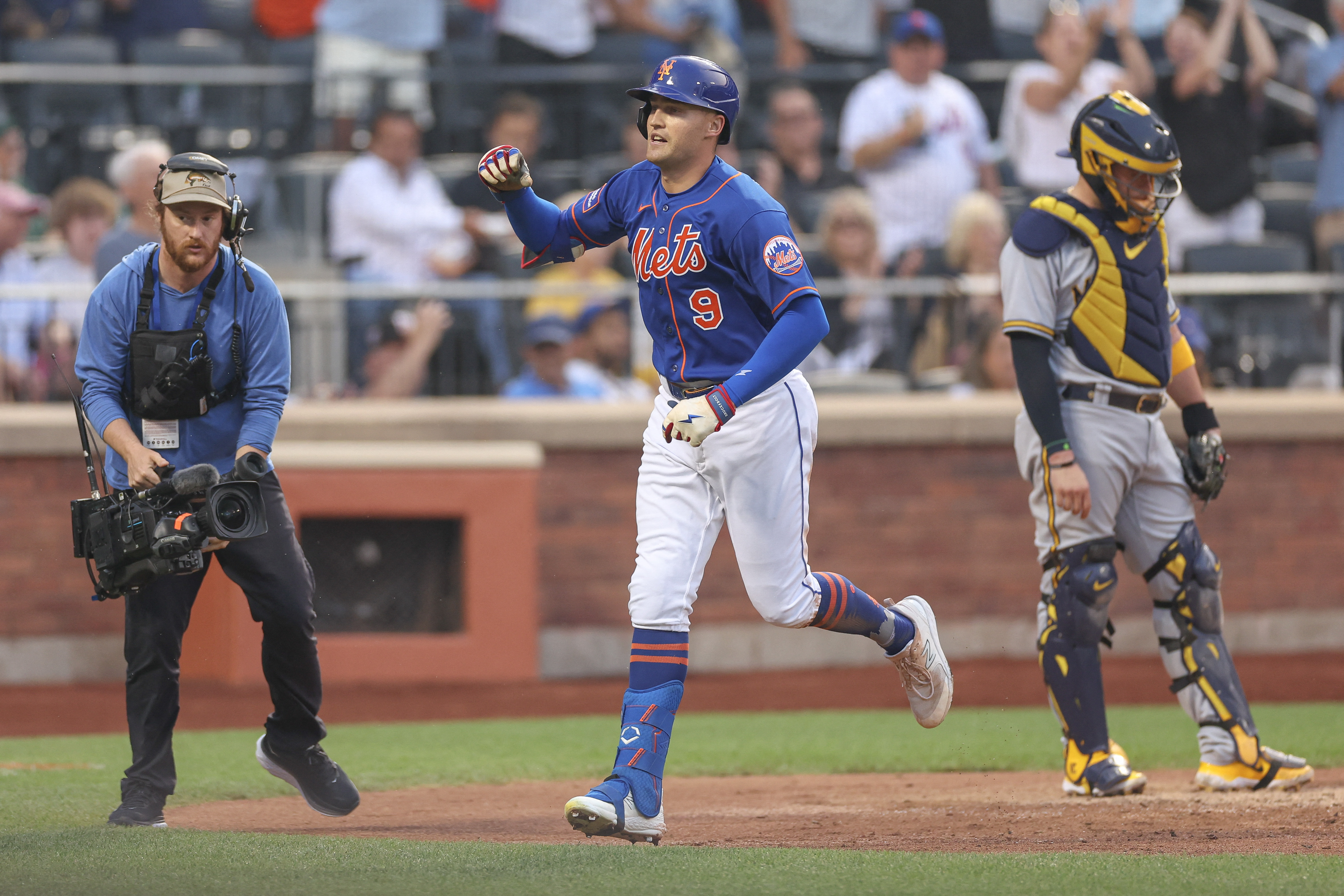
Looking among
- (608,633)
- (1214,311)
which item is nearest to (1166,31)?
(1214,311)

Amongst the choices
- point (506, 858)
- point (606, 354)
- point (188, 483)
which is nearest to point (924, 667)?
point (506, 858)

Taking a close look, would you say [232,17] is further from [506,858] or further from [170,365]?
[506,858]

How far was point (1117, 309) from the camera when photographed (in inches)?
227

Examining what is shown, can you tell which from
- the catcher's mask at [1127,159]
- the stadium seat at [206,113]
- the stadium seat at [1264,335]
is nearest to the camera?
the catcher's mask at [1127,159]

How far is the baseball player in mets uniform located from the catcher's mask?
57.2 inches

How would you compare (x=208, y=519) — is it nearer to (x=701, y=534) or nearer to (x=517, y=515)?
(x=701, y=534)

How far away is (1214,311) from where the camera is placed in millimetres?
A: 11211

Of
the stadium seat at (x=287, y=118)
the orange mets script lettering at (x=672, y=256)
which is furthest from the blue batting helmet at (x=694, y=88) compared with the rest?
the stadium seat at (x=287, y=118)

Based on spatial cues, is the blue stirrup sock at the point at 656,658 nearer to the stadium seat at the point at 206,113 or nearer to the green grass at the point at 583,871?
the green grass at the point at 583,871

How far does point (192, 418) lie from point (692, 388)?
5.25 feet

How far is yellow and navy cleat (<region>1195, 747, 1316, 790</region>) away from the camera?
5.82 m

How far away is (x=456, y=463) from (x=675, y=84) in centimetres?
530

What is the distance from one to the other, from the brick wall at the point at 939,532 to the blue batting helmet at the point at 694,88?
17.5 ft

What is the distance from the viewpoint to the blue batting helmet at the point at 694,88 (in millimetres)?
4809
